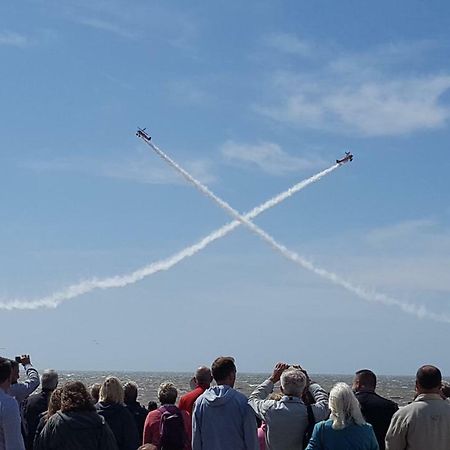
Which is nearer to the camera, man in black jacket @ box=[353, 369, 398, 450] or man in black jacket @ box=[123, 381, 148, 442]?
man in black jacket @ box=[353, 369, 398, 450]

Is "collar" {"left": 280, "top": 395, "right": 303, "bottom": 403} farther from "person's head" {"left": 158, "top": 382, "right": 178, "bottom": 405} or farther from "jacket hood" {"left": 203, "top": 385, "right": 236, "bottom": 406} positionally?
"person's head" {"left": 158, "top": 382, "right": 178, "bottom": 405}

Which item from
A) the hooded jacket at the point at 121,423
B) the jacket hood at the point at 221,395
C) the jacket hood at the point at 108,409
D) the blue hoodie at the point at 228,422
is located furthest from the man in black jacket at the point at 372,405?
the jacket hood at the point at 108,409

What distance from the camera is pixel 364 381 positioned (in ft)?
29.6

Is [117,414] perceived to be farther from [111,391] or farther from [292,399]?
[292,399]

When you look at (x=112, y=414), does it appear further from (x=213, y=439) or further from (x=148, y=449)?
(x=148, y=449)

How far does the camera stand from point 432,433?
7957mm

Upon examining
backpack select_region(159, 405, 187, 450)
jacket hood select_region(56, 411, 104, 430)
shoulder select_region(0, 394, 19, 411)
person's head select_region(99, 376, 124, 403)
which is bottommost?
backpack select_region(159, 405, 187, 450)

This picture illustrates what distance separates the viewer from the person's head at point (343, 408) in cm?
729

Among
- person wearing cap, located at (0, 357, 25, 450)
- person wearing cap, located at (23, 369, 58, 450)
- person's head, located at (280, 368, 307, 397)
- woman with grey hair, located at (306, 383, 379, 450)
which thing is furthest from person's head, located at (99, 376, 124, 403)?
woman with grey hair, located at (306, 383, 379, 450)

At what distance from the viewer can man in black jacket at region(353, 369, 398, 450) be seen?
8.95 m

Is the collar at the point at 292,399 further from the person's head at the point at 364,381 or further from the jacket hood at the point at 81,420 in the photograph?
the jacket hood at the point at 81,420

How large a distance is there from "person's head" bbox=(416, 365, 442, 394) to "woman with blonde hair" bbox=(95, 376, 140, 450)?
2879mm

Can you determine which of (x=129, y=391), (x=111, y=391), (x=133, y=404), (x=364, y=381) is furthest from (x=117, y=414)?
(x=364, y=381)

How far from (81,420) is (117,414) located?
1630 mm
